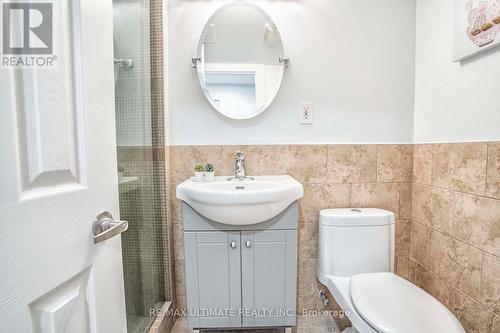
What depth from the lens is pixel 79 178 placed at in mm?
548

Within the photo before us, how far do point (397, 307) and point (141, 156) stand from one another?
4.20 feet

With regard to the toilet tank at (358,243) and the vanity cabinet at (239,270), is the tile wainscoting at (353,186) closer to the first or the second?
the toilet tank at (358,243)

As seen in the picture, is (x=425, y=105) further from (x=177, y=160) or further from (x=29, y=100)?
(x=29, y=100)

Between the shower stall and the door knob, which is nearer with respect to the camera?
the door knob

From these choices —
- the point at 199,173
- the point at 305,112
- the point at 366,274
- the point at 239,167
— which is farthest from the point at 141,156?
the point at 366,274

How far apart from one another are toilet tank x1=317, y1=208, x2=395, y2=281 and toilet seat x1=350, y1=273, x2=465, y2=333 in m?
0.10

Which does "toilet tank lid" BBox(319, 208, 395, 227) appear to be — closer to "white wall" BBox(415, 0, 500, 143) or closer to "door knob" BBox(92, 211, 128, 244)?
"white wall" BBox(415, 0, 500, 143)

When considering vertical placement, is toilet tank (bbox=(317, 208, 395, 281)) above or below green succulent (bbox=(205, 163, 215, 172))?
below

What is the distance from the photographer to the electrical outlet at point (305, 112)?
1.48 m

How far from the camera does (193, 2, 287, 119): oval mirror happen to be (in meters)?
1.45

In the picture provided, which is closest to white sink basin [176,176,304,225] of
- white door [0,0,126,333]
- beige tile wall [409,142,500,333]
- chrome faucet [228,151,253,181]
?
chrome faucet [228,151,253,181]

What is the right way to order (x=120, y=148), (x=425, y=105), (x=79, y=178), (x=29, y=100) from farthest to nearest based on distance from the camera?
1. (x=425, y=105)
2. (x=120, y=148)
3. (x=79, y=178)
4. (x=29, y=100)

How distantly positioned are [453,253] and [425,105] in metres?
0.80

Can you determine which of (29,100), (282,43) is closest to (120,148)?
(29,100)
